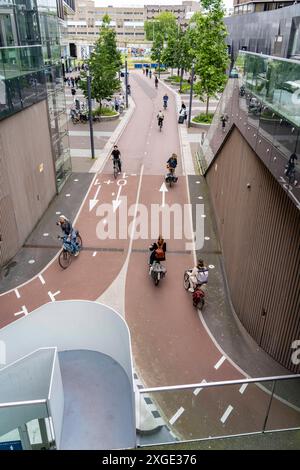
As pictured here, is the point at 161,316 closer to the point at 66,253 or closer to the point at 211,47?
the point at 66,253

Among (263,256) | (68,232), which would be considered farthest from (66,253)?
(263,256)

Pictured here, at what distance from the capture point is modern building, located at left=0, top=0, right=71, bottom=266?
11.4 m

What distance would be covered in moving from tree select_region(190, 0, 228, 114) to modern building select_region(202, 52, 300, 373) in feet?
57.5

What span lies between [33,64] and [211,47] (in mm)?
18432

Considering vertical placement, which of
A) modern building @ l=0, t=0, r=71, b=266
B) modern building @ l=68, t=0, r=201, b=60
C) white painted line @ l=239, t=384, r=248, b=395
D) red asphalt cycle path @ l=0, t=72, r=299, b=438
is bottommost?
red asphalt cycle path @ l=0, t=72, r=299, b=438

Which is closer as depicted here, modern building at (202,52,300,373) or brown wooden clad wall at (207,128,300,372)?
modern building at (202,52,300,373)

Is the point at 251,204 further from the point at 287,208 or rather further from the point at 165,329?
the point at 165,329

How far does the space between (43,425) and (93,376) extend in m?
2.65

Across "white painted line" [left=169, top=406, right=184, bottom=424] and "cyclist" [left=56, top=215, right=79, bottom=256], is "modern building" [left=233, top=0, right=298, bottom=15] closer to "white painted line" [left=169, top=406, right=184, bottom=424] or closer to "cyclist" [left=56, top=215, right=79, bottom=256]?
"cyclist" [left=56, top=215, right=79, bottom=256]

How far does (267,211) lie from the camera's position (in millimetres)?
8062

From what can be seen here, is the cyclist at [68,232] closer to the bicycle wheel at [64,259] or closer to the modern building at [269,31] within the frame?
the bicycle wheel at [64,259]

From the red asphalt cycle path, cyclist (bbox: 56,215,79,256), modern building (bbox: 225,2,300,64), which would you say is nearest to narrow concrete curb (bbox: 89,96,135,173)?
the red asphalt cycle path

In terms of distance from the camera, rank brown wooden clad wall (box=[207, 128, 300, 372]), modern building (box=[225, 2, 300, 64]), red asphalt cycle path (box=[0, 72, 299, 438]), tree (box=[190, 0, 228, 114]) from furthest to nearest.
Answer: tree (box=[190, 0, 228, 114]) < modern building (box=[225, 2, 300, 64]) < brown wooden clad wall (box=[207, 128, 300, 372]) < red asphalt cycle path (box=[0, 72, 299, 438])

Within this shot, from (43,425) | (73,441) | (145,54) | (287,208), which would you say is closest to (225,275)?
(287,208)
